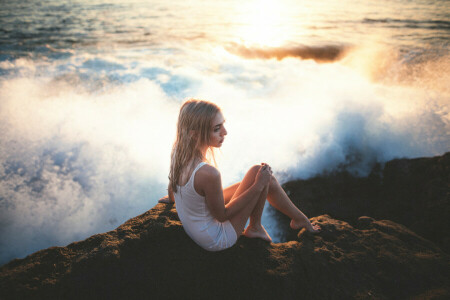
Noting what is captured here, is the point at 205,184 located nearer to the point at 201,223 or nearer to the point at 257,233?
the point at 201,223

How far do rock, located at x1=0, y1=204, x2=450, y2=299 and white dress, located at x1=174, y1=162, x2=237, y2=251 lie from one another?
11 cm


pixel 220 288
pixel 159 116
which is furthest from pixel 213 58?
pixel 220 288

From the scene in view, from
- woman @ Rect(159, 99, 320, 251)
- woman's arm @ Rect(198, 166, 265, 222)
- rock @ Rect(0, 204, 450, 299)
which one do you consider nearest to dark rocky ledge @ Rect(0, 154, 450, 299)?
rock @ Rect(0, 204, 450, 299)

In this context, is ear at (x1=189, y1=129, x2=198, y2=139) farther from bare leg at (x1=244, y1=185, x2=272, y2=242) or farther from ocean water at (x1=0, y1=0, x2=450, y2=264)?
ocean water at (x1=0, y1=0, x2=450, y2=264)

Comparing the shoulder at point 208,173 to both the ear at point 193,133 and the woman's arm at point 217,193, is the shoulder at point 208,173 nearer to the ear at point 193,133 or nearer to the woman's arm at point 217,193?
the woman's arm at point 217,193

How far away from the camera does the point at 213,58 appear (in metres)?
10.4

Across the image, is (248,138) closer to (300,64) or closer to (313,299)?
(313,299)

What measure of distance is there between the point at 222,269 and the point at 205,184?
2.34 feet

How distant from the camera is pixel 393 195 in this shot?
3771 mm

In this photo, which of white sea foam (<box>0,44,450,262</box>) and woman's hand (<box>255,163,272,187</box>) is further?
white sea foam (<box>0,44,450,262</box>)

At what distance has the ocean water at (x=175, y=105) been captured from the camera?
14.0 feet

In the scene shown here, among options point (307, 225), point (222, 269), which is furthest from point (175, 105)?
point (222, 269)

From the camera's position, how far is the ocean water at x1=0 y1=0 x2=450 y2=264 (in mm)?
4254

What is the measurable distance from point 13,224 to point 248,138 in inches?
176
